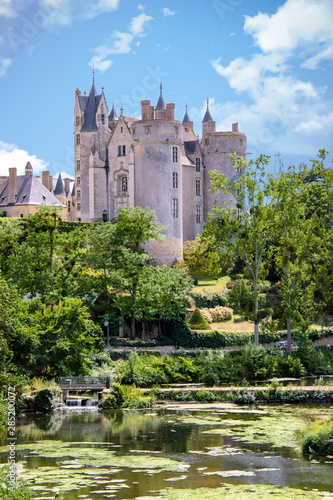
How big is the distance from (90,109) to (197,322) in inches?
1142

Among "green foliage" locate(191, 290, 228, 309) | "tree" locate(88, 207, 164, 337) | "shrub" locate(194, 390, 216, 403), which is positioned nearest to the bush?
"green foliage" locate(191, 290, 228, 309)

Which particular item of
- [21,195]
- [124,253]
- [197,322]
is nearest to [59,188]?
[21,195]

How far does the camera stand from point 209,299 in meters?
56.4

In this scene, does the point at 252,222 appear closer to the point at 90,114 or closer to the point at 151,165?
the point at 151,165

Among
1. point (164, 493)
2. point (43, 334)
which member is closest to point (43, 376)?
point (43, 334)

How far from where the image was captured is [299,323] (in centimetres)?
4159

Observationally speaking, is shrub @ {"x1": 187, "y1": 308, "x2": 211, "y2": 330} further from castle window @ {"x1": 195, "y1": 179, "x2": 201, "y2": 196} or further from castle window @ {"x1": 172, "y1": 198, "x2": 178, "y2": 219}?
castle window @ {"x1": 195, "y1": 179, "x2": 201, "y2": 196}

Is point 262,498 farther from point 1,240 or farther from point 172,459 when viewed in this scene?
point 1,240

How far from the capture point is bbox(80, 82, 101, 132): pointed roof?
69375 mm

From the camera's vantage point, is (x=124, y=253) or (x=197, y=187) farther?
(x=197, y=187)

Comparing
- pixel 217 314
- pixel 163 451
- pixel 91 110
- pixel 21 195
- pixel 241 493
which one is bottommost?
pixel 241 493

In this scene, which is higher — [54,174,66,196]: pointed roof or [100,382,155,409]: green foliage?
Result: [54,174,66,196]: pointed roof

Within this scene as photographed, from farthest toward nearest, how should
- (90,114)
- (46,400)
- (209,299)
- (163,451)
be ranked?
1. (90,114)
2. (209,299)
3. (46,400)
4. (163,451)

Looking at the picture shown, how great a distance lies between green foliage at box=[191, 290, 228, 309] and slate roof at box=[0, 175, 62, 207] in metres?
25.0
